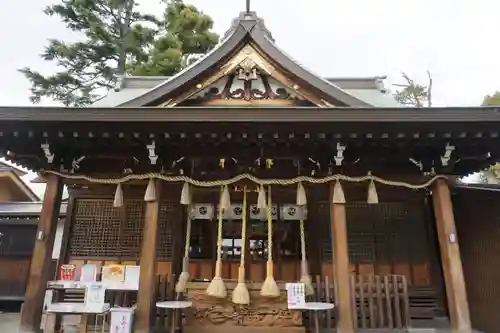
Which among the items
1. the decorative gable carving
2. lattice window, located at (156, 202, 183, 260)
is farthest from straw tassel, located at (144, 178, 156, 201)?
the decorative gable carving

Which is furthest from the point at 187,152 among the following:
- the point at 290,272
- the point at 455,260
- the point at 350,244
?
the point at 455,260

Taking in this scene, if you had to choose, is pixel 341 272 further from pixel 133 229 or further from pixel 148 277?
pixel 133 229

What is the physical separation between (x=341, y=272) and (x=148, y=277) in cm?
319

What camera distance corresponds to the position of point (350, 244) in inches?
283

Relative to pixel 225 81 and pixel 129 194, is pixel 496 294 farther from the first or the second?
pixel 129 194

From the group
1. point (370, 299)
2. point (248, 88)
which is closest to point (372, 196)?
point (370, 299)

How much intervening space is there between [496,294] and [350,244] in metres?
2.67

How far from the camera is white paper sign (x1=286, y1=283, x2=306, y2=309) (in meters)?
5.26

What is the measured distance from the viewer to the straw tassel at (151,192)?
585 centimetres

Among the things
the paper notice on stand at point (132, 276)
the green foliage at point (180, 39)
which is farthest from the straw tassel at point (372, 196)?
the green foliage at point (180, 39)

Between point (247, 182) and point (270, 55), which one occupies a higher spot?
point (270, 55)

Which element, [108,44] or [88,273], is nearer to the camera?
[88,273]

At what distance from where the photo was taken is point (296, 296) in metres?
5.31

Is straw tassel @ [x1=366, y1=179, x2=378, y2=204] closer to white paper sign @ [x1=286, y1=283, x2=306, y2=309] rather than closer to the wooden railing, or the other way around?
the wooden railing
